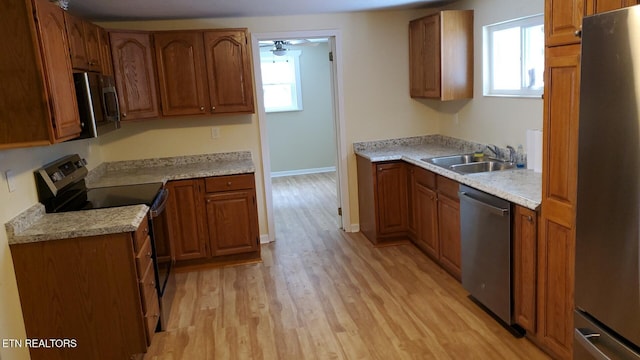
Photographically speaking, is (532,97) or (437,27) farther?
(437,27)

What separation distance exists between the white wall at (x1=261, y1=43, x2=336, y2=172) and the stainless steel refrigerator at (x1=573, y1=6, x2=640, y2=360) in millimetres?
6355

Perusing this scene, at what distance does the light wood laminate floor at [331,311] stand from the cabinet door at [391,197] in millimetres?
223

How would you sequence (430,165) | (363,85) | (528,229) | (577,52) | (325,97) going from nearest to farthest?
(577,52), (528,229), (430,165), (363,85), (325,97)

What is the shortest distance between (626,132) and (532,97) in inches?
75.0

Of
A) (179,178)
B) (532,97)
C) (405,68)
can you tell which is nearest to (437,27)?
(405,68)

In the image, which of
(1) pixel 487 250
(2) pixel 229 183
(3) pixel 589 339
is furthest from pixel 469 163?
(3) pixel 589 339

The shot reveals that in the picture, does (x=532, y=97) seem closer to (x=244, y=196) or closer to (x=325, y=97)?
(x=244, y=196)

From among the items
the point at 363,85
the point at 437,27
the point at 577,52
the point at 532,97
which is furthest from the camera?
the point at 363,85

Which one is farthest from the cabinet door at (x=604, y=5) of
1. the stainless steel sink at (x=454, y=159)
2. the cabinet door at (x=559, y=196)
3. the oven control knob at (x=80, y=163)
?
the oven control knob at (x=80, y=163)

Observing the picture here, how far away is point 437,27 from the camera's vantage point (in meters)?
4.21

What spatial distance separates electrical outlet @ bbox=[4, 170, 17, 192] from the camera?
8.39 feet

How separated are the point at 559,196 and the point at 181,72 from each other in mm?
3169

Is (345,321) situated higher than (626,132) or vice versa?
(626,132)
